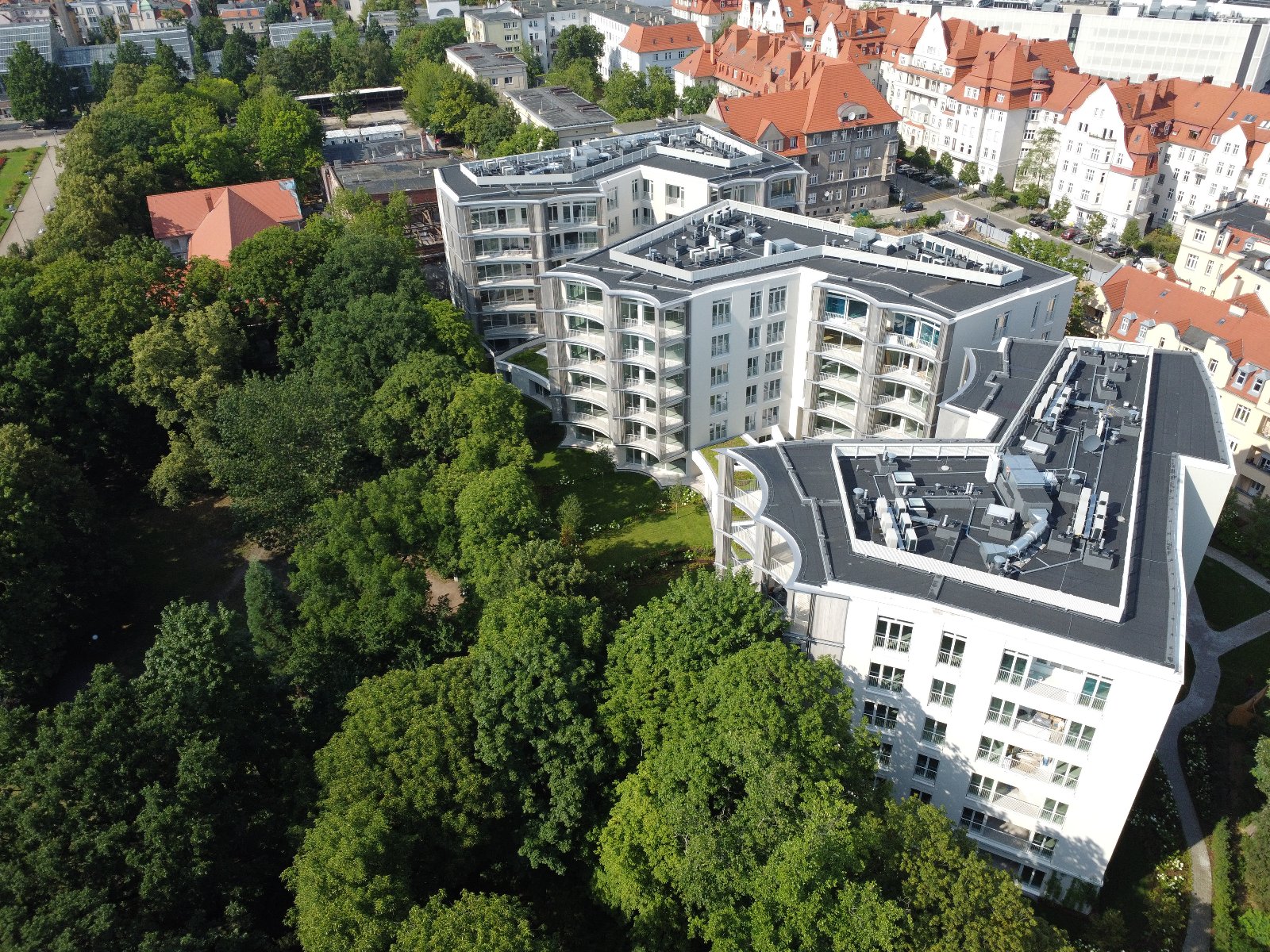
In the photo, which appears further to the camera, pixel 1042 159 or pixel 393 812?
pixel 1042 159

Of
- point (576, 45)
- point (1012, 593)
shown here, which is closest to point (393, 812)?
point (1012, 593)

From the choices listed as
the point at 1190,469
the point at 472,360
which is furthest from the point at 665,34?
the point at 1190,469

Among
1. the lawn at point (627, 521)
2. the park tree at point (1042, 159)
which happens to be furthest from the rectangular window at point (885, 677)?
the park tree at point (1042, 159)

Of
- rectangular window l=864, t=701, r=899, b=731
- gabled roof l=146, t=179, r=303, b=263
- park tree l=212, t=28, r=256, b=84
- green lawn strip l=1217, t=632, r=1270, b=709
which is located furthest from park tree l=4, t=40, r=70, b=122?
green lawn strip l=1217, t=632, r=1270, b=709

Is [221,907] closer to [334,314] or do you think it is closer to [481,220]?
[334,314]

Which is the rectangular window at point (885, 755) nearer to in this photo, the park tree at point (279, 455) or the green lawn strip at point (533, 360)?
the park tree at point (279, 455)

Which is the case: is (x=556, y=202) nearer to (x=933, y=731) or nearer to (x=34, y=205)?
(x=933, y=731)
